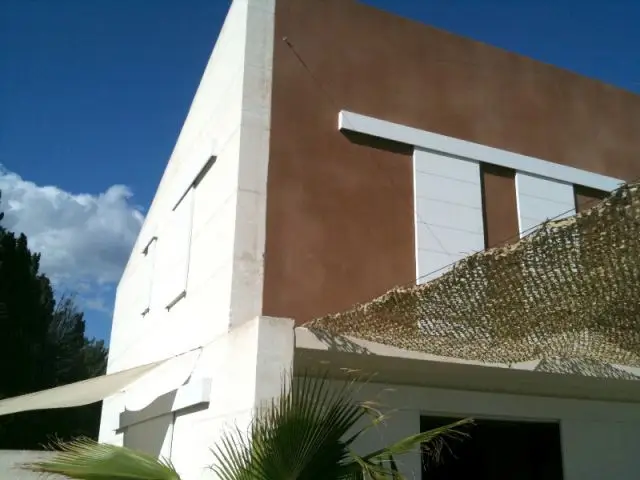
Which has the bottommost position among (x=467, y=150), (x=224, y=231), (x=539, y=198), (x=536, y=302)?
(x=536, y=302)

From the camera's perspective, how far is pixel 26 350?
72.0 ft

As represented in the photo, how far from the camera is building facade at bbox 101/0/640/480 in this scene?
7484mm

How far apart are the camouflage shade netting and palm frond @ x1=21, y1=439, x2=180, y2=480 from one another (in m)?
2.15

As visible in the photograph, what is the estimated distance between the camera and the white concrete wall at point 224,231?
6.76 metres

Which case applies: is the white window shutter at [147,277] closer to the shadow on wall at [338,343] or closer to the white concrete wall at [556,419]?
the white concrete wall at [556,419]

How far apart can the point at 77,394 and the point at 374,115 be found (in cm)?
526

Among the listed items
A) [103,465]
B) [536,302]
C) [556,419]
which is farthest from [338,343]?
[556,419]

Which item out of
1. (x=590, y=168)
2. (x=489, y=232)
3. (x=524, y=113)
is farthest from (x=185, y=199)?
(x=590, y=168)

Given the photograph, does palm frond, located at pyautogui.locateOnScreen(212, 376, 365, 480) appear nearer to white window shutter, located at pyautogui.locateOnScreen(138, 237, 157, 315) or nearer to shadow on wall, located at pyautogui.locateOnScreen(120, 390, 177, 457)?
shadow on wall, located at pyautogui.locateOnScreen(120, 390, 177, 457)

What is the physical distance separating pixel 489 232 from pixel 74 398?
585cm

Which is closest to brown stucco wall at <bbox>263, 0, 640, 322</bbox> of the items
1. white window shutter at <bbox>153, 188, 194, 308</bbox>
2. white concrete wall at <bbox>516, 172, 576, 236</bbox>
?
white concrete wall at <bbox>516, 172, 576, 236</bbox>

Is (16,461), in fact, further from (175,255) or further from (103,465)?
(103,465)

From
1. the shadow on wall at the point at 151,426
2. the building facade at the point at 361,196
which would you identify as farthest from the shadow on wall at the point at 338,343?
the shadow on wall at the point at 151,426

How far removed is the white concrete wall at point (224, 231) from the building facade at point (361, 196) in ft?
0.09
